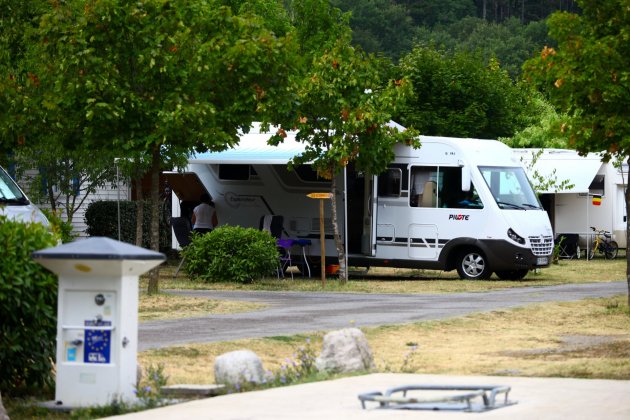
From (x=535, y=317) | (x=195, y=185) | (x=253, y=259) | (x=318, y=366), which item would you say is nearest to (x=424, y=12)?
(x=195, y=185)

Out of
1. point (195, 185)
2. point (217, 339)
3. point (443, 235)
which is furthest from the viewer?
point (195, 185)

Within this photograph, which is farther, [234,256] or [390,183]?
[390,183]

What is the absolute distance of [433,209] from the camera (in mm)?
28172

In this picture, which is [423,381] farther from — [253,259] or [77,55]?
[253,259]

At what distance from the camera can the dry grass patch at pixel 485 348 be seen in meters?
12.9

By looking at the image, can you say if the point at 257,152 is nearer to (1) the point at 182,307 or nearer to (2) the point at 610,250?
(1) the point at 182,307

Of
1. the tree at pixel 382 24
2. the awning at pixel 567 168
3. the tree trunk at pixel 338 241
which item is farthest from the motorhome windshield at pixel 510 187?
the tree at pixel 382 24

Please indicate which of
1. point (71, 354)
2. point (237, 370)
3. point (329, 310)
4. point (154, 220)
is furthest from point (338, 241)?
point (71, 354)

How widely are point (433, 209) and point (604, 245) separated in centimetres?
1197

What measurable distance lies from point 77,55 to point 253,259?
646cm

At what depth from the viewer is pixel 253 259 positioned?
25.6 m

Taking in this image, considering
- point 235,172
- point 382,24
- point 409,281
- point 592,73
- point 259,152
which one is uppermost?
point 382,24

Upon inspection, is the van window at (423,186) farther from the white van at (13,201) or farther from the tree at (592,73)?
the white van at (13,201)

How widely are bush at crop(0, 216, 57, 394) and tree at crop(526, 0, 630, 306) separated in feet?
32.8
